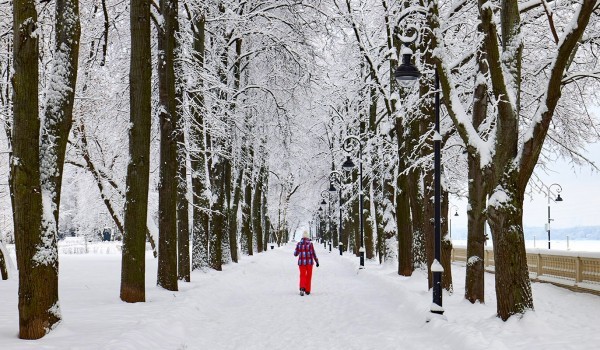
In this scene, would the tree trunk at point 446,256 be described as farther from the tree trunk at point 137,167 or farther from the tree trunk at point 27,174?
the tree trunk at point 27,174

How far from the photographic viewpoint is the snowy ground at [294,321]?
316 inches

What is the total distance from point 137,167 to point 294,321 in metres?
4.41

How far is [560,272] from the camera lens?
17.4 m

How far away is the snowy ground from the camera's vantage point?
8.02 meters

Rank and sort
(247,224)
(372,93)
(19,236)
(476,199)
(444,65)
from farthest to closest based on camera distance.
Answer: (247,224), (372,93), (476,199), (444,65), (19,236)

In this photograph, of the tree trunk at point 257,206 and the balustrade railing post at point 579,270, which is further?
the tree trunk at point 257,206

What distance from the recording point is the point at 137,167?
1130cm

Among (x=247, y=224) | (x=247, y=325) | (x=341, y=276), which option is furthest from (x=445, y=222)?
(x=247, y=224)

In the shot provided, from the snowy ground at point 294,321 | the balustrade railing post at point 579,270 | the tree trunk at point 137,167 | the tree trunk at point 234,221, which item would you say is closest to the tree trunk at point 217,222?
the snowy ground at point 294,321

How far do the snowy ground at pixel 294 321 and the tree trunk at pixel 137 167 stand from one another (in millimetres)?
638

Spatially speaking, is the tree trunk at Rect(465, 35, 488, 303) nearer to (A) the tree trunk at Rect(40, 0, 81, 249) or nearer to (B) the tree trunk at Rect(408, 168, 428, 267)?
(B) the tree trunk at Rect(408, 168, 428, 267)

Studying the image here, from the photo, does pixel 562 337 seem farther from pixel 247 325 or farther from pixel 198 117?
pixel 198 117

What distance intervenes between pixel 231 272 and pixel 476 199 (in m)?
11.2

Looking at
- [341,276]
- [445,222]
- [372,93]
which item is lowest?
[341,276]
